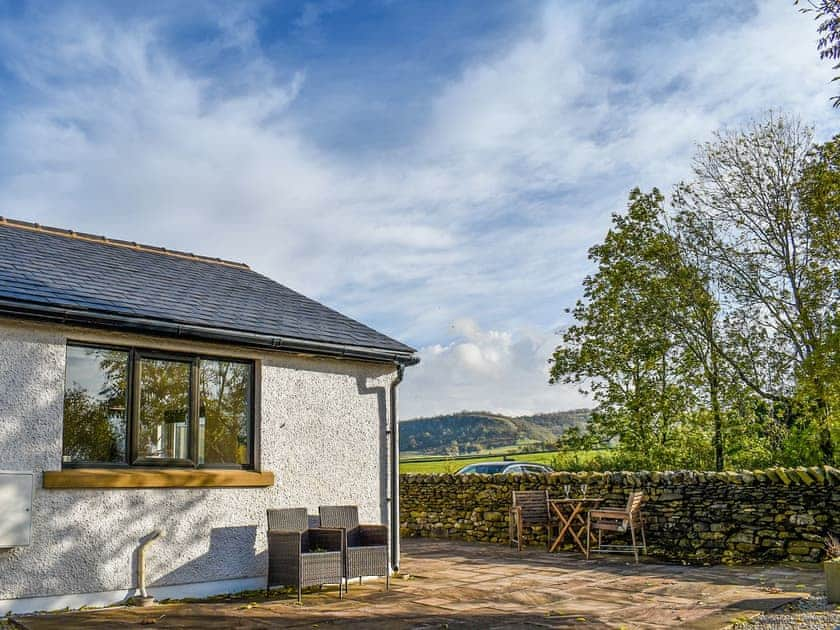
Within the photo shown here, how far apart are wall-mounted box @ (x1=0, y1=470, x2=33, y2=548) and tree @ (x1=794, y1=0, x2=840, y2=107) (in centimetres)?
811

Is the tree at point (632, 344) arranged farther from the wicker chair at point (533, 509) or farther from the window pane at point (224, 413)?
the window pane at point (224, 413)

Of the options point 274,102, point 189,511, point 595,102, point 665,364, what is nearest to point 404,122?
point 274,102

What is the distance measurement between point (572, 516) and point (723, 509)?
246 centimetres

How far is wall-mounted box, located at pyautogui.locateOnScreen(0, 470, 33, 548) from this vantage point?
6.92 m

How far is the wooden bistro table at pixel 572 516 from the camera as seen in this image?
1313 centimetres

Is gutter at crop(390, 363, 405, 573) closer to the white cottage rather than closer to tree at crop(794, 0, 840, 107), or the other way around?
the white cottage

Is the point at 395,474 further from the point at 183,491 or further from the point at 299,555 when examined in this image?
the point at 183,491

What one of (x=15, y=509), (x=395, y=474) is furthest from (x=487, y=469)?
(x=15, y=509)

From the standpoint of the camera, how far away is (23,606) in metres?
7.09

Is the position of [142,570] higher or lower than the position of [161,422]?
lower

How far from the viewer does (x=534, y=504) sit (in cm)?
1362

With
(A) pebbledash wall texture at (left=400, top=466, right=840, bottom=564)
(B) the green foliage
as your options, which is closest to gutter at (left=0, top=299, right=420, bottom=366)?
(A) pebbledash wall texture at (left=400, top=466, right=840, bottom=564)

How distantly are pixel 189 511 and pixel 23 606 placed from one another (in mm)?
1822

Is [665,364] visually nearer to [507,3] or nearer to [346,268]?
[346,268]
